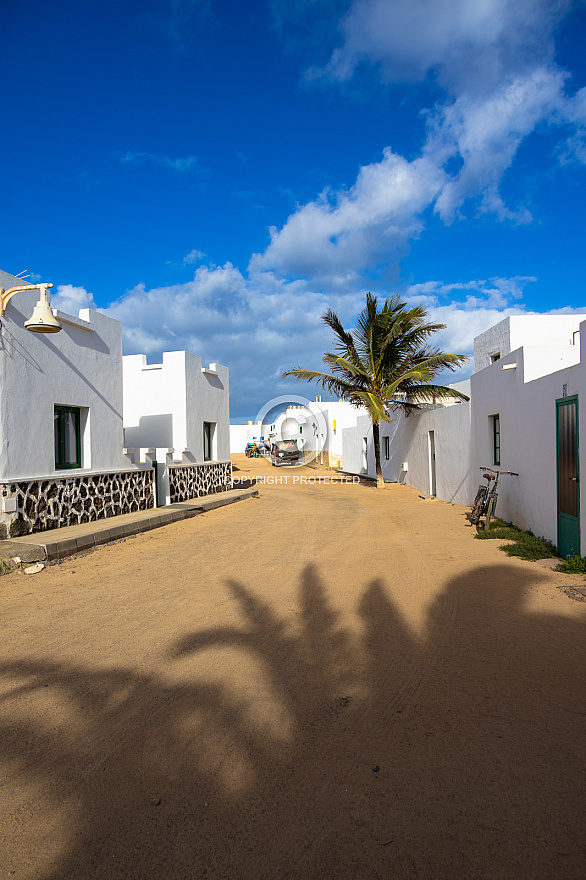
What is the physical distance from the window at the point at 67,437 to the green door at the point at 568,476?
8855 millimetres

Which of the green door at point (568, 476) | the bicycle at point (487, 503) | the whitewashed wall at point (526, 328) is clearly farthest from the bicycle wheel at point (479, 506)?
the whitewashed wall at point (526, 328)

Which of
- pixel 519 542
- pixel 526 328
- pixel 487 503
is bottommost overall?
pixel 519 542

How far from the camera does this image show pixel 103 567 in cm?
803

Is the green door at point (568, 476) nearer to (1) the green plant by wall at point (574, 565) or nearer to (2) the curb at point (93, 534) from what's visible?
(1) the green plant by wall at point (574, 565)

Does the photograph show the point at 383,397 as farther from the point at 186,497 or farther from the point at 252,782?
the point at 252,782

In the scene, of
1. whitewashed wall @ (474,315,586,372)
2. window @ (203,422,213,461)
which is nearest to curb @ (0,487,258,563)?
window @ (203,422,213,461)

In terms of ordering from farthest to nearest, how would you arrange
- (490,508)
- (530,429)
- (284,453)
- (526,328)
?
(284,453) < (526,328) < (490,508) < (530,429)

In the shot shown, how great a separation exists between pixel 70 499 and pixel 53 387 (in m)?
2.19

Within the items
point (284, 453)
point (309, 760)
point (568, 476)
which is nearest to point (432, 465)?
point (568, 476)

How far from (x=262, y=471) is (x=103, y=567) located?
24.6 meters

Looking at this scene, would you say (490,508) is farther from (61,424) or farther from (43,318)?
(61,424)

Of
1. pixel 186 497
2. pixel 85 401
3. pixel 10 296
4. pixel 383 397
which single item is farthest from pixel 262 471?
pixel 10 296

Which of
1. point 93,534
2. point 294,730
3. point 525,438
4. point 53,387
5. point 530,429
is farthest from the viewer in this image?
point 53,387

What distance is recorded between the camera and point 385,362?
2059cm
